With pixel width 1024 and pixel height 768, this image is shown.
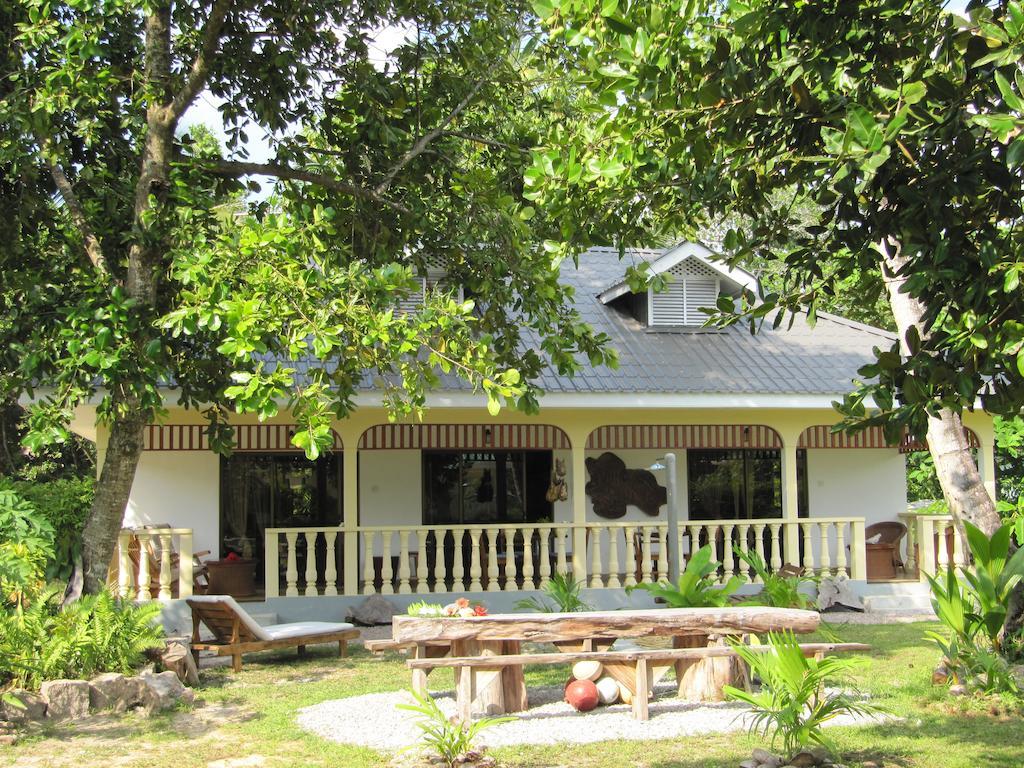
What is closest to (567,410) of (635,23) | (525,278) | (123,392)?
(525,278)

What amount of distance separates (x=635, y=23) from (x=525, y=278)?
4.29m

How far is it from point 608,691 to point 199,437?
778 centimetres

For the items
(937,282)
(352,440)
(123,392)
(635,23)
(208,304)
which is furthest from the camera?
(352,440)

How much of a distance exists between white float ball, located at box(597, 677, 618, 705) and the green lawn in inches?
47.9

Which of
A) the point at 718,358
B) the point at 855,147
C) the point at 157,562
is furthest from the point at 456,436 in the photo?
the point at 855,147

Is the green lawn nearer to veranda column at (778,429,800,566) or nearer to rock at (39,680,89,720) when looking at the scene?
rock at (39,680,89,720)

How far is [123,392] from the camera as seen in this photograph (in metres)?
8.77

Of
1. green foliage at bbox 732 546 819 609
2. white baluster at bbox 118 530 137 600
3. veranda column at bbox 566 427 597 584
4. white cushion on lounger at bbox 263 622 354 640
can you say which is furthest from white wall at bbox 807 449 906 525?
white baluster at bbox 118 530 137 600

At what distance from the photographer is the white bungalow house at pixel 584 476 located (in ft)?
45.7

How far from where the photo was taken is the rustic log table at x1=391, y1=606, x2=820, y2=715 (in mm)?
8164

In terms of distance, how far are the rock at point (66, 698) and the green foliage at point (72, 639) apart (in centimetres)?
18

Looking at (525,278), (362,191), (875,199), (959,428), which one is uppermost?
(362,191)

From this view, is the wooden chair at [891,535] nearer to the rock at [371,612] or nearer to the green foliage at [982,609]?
the green foliage at [982,609]

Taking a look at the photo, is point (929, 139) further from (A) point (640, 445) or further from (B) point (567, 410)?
(A) point (640, 445)
